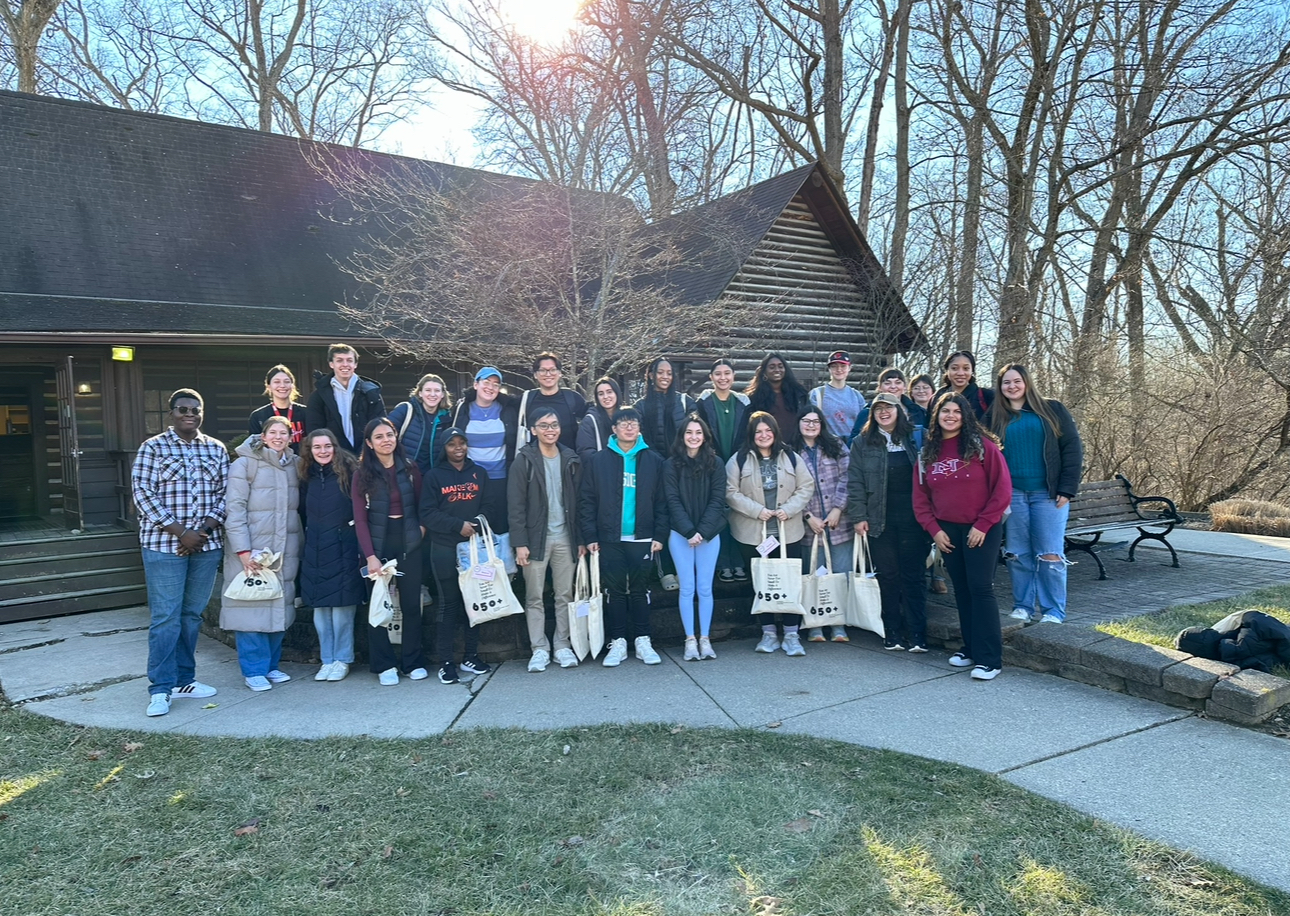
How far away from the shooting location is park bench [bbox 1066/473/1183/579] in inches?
293

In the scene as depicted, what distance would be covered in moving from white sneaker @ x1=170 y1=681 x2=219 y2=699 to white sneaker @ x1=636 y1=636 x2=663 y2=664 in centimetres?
272

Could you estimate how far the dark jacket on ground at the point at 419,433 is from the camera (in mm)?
5777

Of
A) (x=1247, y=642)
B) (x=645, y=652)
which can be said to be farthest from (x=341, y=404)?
(x=1247, y=642)

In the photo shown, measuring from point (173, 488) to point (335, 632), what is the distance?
4.43 ft

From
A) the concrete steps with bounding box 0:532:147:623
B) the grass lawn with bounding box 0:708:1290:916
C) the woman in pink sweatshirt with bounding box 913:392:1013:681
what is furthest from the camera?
the concrete steps with bounding box 0:532:147:623

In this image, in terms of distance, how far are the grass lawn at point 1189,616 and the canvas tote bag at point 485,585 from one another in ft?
12.7

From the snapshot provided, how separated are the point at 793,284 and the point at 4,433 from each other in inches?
485

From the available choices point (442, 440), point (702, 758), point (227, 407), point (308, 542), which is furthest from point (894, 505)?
point (227, 407)

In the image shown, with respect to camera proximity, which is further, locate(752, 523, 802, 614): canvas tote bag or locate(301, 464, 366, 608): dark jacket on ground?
locate(752, 523, 802, 614): canvas tote bag

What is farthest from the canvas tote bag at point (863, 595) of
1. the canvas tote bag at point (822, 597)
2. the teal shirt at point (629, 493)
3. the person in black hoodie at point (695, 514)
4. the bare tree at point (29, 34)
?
the bare tree at point (29, 34)

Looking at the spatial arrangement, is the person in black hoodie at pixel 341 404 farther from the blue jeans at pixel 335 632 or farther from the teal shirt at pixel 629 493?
the teal shirt at pixel 629 493

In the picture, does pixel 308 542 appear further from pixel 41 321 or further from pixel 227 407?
pixel 227 407

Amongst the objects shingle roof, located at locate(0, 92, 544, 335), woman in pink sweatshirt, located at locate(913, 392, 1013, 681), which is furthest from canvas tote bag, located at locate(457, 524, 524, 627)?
shingle roof, located at locate(0, 92, 544, 335)

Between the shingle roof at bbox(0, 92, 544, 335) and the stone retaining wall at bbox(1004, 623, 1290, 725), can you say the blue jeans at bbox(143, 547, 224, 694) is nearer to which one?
the stone retaining wall at bbox(1004, 623, 1290, 725)
